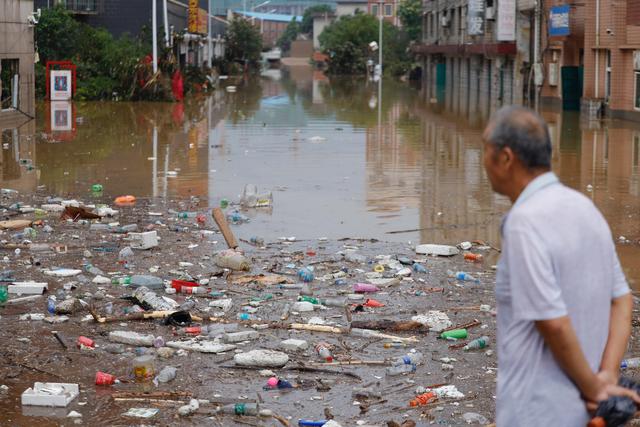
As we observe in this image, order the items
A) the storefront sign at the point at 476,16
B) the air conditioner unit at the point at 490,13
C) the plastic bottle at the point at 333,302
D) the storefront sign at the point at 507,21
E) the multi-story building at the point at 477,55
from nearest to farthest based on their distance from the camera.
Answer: the plastic bottle at the point at 333,302 → the multi-story building at the point at 477,55 → the storefront sign at the point at 507,21 → the air conditioner unit at the point at 490,13 → the storefront sign at the point at 476,16

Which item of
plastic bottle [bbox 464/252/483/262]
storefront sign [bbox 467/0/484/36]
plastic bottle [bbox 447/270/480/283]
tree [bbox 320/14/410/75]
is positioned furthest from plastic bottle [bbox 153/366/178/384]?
tree [bbox 320/14/410/75]

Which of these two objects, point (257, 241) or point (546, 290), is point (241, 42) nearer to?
point (257, 241)

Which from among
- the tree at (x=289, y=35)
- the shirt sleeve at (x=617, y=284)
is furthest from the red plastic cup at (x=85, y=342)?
A: the tree at (x=289, y=35)

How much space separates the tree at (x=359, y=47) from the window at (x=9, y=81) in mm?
54621

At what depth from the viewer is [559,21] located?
3772 centimetres

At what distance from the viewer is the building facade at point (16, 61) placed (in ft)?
96.3

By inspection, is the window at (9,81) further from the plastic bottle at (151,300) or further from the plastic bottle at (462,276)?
the plastic bottle at (151,300)

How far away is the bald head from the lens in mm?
3332

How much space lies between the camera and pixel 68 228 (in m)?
12.6

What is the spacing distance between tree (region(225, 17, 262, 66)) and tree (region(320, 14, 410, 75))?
6139mm

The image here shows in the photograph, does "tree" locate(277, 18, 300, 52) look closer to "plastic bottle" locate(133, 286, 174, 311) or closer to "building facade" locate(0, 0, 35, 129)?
"building facade" locate(0, 0, 35, 129)

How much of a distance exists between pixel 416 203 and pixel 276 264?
454cm

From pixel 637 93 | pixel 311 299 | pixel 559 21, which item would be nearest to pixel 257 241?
pixel 311 299

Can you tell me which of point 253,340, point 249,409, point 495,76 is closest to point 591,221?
point 249,409
